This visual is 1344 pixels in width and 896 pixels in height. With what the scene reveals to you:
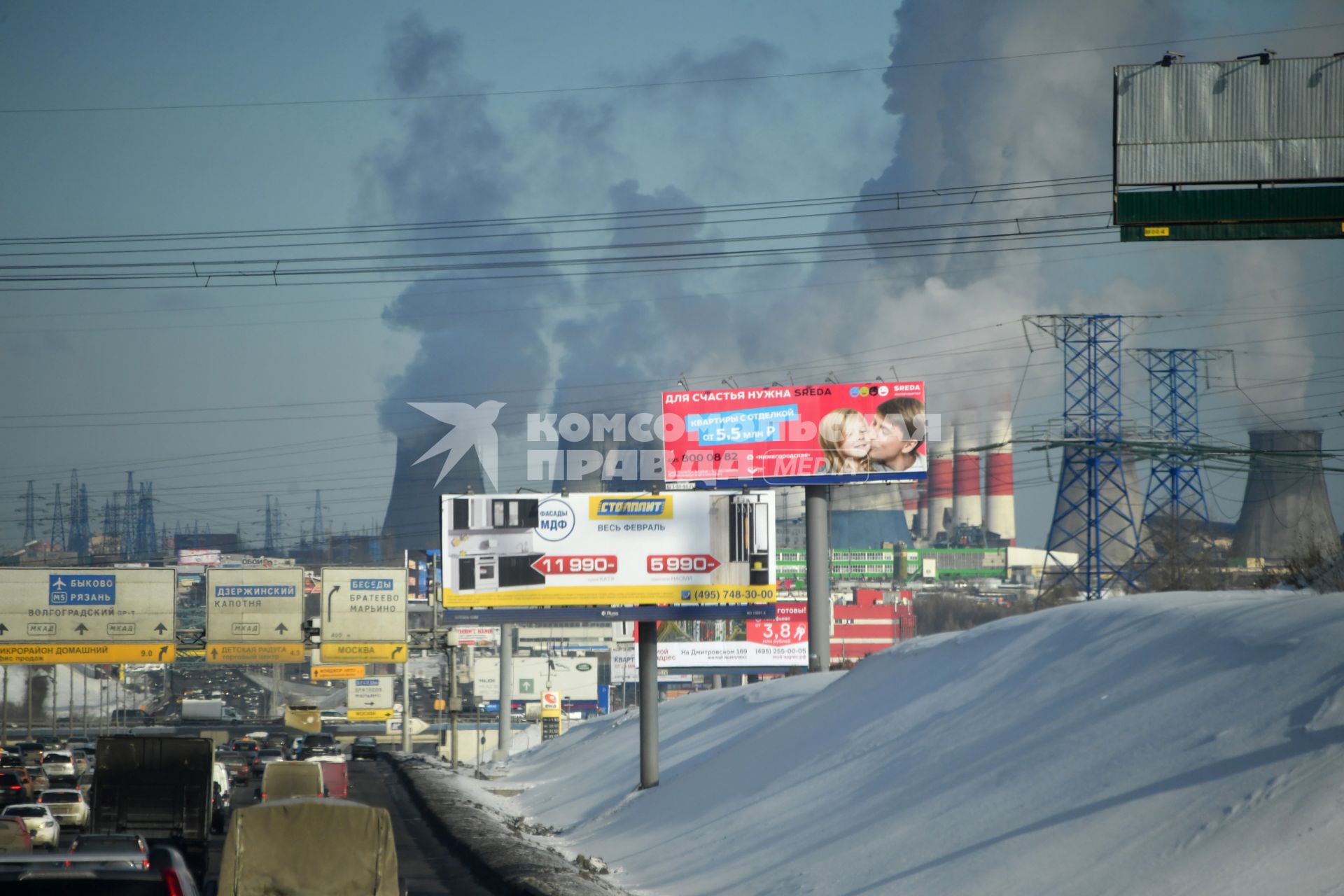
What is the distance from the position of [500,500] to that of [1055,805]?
21.1 metres

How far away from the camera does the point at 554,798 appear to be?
40812mm

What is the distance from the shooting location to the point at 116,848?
9.95m

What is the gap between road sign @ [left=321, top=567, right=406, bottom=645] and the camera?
47938mm

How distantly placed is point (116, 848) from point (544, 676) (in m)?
114

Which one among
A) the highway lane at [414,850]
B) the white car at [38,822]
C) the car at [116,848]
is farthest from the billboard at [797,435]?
the car at [116,848]

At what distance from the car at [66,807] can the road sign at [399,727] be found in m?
74.6

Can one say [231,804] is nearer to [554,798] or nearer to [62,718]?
[554,798]

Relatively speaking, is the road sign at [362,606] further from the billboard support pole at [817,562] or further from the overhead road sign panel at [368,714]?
the overhead road sign panel at [368,714]

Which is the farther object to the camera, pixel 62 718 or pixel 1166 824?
pixel 62 718

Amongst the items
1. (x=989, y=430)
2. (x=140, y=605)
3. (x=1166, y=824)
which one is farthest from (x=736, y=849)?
(x=989, y=430)

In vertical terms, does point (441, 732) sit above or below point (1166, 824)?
below

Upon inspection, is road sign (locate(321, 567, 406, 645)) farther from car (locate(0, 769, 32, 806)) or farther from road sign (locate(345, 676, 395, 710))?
road sign (locate(345, 676, 395, 710))

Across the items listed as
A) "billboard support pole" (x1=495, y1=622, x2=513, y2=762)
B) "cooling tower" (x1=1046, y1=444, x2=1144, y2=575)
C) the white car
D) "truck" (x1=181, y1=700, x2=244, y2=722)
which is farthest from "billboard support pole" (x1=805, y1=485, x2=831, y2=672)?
"truck" (x1=181, y1=700, x2=244, y2=722)

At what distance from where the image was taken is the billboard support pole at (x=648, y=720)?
32969 millimetres
